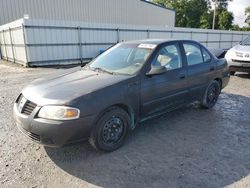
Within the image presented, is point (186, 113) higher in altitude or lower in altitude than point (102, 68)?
lower

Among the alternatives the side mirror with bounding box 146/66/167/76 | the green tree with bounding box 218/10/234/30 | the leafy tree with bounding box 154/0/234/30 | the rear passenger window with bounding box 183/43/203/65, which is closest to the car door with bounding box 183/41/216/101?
the rear passenger window with bounding box 183/43/203/65

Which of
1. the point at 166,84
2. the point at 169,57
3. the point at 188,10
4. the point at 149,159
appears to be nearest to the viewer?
the point at 149,159

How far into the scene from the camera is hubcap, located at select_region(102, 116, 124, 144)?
3.23m

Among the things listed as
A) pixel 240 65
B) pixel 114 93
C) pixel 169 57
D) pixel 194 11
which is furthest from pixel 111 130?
pixel 194 11

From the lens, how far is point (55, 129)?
2791 millimetres

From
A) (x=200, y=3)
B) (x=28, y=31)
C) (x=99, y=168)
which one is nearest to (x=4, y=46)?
(x=28, y=31)

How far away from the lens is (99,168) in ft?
9.75

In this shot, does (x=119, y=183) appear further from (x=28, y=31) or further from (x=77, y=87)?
(x=28, y=31)

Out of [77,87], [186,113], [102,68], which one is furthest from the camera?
[186,113]

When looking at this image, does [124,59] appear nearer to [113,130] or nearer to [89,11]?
[113,130]

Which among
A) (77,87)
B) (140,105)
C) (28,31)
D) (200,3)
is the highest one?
(200,3)

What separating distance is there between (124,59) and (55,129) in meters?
1.78

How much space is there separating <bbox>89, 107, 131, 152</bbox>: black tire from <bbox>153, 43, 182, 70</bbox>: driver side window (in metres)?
1.07

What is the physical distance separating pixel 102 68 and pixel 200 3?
5235 centimetres
